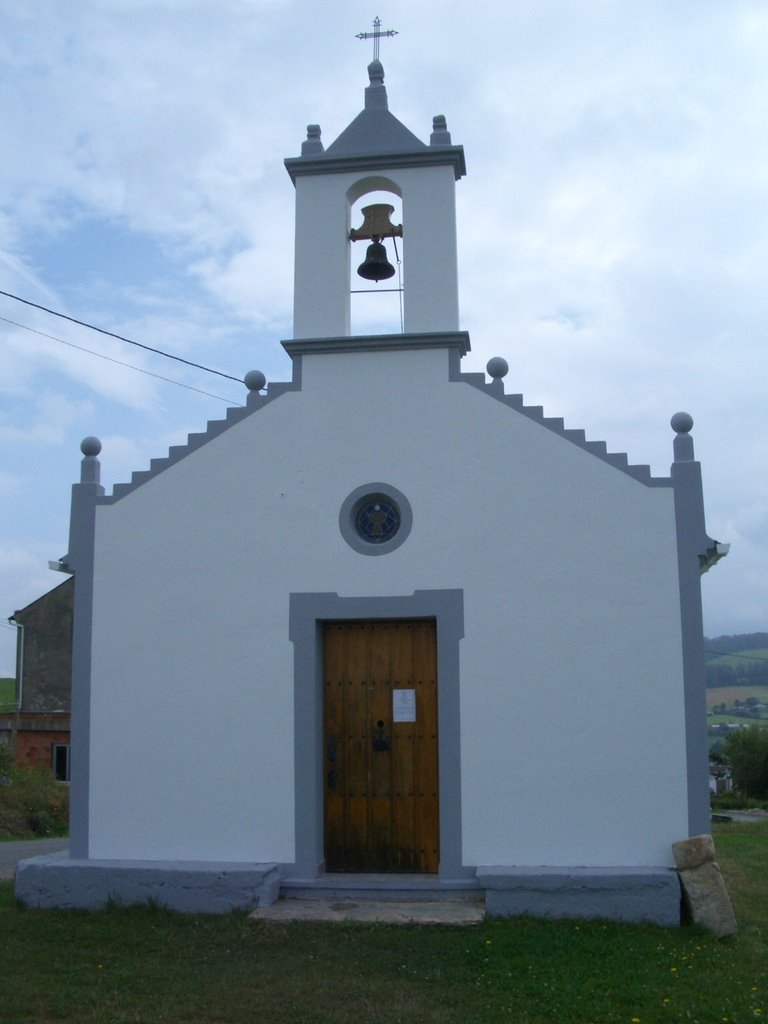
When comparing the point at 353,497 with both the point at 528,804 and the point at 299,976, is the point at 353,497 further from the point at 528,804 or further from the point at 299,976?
the point at 299,976

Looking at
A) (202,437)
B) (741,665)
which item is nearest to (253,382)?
(202,437)

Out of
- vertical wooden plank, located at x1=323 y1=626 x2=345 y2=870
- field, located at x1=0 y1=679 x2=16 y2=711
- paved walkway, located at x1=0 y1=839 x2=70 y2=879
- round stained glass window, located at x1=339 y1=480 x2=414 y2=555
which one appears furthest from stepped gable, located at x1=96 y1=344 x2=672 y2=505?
field, located at x1=0 y1=679 x2=16 y2=711

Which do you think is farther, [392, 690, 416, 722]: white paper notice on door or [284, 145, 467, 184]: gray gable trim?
[284, 145, 467, 184]: gray gable trim

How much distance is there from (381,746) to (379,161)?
5398mm

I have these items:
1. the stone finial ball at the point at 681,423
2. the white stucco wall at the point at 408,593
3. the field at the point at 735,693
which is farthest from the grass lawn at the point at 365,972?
the field at the point at 735,693

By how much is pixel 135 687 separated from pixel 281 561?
1.76 meters

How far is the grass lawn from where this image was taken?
6508mm

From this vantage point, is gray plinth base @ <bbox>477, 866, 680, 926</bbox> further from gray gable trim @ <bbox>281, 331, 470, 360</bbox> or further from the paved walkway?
the paved walkway

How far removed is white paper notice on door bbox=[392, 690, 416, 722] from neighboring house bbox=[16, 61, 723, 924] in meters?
0.02

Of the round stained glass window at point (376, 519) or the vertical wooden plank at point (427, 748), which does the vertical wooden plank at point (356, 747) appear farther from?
the round stained glass window at point (376, 519)

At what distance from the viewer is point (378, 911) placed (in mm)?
8672

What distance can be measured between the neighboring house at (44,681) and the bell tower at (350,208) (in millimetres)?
20473

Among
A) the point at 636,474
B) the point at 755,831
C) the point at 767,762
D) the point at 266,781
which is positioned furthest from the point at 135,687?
the point at 767,762

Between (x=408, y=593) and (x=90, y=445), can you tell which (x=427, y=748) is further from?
(x=90, y=445)
